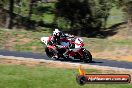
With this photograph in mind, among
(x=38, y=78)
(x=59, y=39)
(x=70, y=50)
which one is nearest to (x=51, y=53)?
(x=59, y=39)

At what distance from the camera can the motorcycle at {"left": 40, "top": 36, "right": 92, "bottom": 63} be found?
76.9 feet

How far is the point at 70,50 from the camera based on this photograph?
23.8 metres

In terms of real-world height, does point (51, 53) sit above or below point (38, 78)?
below

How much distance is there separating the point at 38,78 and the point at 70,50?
21.9 ft

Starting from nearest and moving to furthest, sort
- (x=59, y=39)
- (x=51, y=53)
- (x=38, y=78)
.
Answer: (x=38, y=78)
(x=59, y=39)
(x=51, y=53)

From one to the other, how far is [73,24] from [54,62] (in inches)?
1436

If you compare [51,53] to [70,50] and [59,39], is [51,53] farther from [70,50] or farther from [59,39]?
[70,50]

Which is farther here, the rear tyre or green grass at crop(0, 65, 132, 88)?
the rear tyre

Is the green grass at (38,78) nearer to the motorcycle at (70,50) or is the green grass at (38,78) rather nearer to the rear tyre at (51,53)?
the motorcycle at (70,50)

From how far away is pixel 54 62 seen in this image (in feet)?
74.4

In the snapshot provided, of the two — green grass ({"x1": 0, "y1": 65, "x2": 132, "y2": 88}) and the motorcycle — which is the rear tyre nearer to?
the motorcycle

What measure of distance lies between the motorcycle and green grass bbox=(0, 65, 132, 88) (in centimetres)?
355

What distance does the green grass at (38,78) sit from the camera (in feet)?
53.6

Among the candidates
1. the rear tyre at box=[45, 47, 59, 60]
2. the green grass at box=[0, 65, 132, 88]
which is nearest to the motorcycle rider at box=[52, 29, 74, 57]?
the rear tyre at box=[45, 47, 59, 60]
